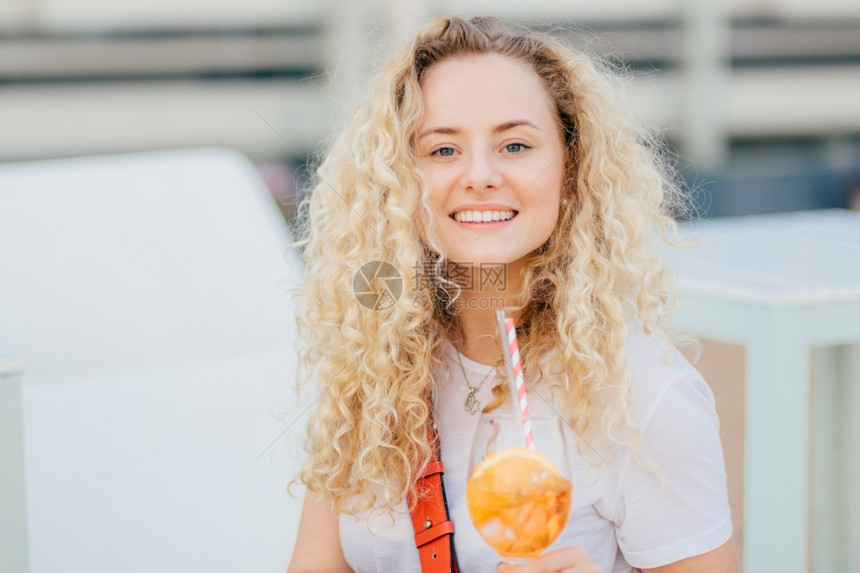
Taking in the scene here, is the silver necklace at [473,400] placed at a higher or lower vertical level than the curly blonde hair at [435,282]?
lower

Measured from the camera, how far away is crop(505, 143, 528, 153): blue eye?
3.72 feet

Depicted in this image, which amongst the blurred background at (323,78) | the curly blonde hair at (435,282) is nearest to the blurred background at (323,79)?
the blurred background at (323,78)

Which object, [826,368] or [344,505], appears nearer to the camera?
[344,505]

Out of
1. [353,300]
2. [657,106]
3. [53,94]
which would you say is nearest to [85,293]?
[353,300]

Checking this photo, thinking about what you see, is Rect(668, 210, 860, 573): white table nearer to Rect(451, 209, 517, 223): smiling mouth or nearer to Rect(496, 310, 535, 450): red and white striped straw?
Rect(451, 209, 517, 223): smiling mouth

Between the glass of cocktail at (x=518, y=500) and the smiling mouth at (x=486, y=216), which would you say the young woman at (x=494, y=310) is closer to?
the smiling mouth at (x=486, y=216)

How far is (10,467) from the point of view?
1.14 meters

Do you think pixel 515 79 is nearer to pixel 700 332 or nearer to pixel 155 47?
pixel 700 332

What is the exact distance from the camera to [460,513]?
3.72 ft

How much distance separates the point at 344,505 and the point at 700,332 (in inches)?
26.8

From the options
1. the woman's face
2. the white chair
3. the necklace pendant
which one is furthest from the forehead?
the white chair

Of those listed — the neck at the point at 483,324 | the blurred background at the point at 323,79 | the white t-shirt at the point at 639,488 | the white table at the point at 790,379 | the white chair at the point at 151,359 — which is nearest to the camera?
the white t-shirt at the point at 639,488

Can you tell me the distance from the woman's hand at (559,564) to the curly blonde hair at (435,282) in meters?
0.17

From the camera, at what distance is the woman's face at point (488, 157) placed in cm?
111
